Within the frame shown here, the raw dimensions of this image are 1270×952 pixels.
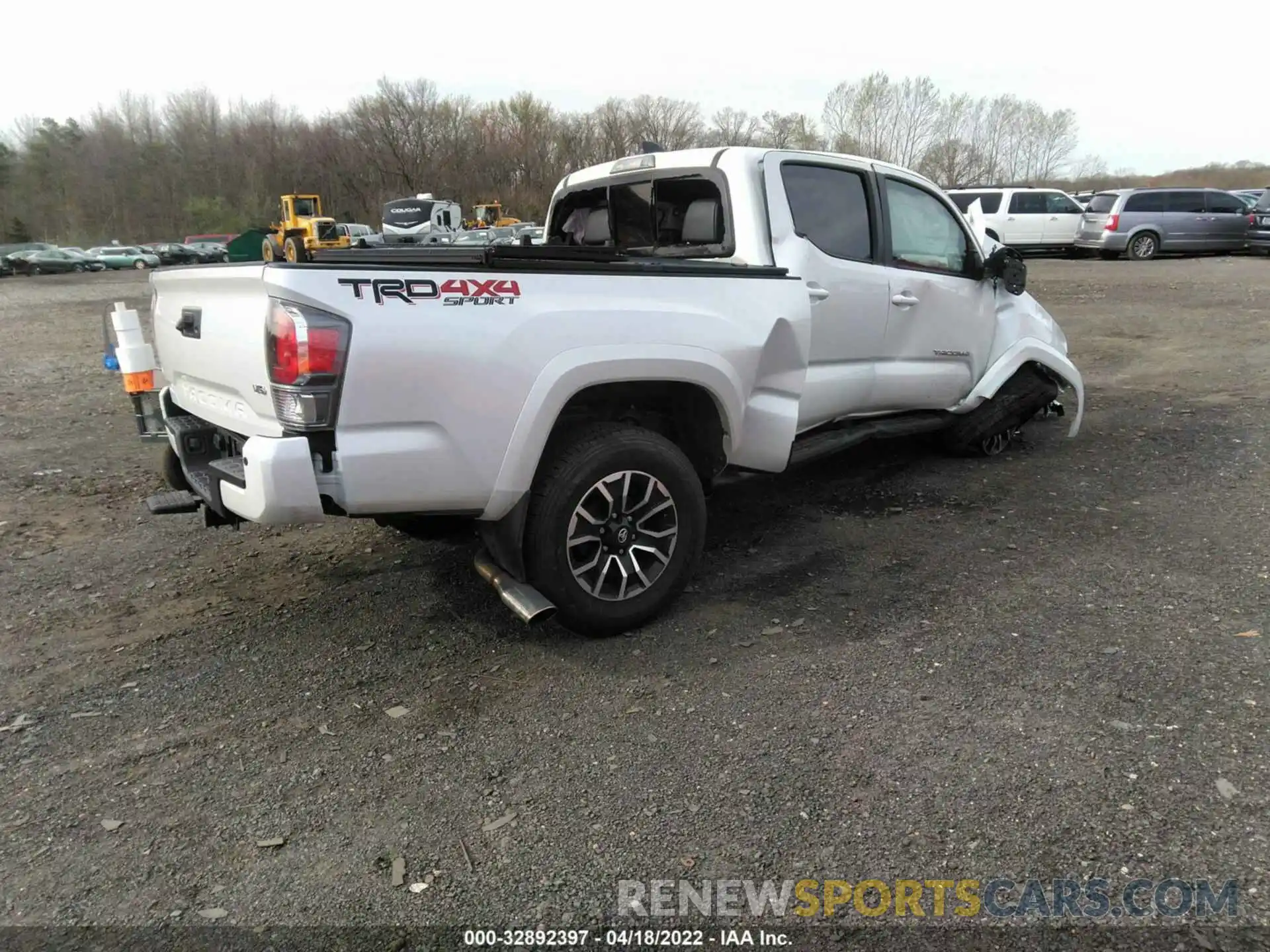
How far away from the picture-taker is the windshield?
2283 cm

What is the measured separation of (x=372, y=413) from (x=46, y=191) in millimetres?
86763

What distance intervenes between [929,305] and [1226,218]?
71.5ft

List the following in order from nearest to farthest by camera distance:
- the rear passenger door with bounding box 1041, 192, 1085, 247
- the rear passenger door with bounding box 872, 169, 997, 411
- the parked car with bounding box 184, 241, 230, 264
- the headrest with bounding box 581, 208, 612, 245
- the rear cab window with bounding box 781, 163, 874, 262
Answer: the rear cab window with bounding box 781, 163, 874, 262
the rear passenger door with bounding box 872, 169, 997, 411
the headrest with bounding box 581, 208, 612, 245
the rear passenger door with bounding box 1041, 192, 1085, 247
the parked car with bounding box 184, 241, 230, 264

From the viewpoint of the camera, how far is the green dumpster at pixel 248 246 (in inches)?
168

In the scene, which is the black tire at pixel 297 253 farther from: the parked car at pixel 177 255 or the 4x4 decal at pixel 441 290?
the parked car at pixel 177 255

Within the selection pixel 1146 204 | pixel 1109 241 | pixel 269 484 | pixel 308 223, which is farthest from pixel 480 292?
pixel 308 223

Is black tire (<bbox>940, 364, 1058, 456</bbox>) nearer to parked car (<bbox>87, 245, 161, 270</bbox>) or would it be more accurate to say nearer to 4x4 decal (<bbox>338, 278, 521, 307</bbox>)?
4x4 decal (<bbox>338, 278, 521, 307</bbox>)

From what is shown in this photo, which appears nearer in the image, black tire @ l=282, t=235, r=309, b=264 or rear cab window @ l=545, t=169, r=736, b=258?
black tire @ l=282, t=235, r=309, b=264

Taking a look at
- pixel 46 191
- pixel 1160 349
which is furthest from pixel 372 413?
pixel 46 191

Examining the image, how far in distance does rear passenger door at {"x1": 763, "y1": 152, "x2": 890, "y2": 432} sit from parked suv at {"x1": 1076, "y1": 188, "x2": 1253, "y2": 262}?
817 inches

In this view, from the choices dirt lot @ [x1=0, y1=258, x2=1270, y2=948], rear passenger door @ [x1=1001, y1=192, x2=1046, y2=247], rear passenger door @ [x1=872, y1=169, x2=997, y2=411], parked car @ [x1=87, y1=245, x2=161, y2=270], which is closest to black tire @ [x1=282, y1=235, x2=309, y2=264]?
dirt lot @ [x1=0, y1=258, x2=1270, y2=948]

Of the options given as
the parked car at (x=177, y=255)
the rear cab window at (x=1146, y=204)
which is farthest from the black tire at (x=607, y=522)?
the parked car at (x=177, y=255)

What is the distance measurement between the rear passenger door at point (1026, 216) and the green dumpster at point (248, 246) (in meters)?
23.7

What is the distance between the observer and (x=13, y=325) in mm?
16969
